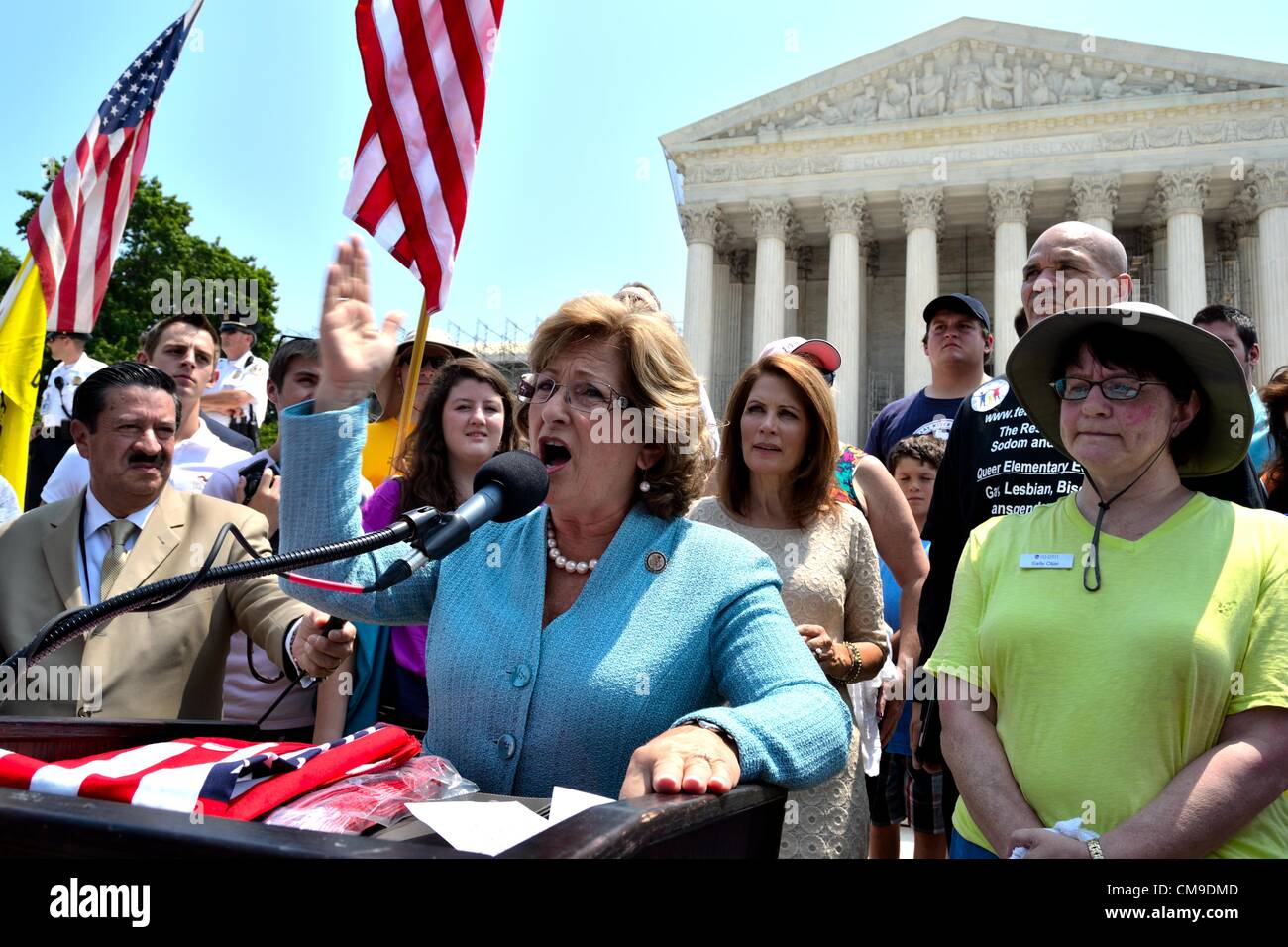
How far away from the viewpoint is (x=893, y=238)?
130ft

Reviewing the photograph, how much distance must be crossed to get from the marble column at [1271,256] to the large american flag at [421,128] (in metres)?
33.2

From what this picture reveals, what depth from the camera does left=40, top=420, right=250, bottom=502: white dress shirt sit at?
6.55m

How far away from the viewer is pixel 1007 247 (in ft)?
112

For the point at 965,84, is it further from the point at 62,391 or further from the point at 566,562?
the point at 566,562

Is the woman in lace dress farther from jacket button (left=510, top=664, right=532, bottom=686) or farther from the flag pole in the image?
jacket button (left=510, top=664, right=532, bottom=686)

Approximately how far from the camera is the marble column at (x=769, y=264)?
117 ft

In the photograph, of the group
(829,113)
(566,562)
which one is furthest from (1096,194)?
(566,562)

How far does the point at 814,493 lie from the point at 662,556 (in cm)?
212

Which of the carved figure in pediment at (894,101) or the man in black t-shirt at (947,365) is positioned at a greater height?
the carved figure in pediment at (894,101)

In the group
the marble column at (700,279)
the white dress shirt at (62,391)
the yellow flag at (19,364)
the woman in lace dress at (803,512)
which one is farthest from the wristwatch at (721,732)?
the marble column at (700,279)

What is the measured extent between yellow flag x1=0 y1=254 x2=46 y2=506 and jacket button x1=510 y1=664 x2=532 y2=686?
6.30m

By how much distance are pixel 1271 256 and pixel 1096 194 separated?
222 inches

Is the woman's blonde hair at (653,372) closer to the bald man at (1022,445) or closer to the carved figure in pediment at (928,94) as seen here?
the bald man at (1022,445)
